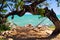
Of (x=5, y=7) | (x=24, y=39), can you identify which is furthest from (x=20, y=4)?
(x=24, y=39)

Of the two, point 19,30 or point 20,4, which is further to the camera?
point 19,30

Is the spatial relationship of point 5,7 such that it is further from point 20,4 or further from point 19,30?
point 19,30

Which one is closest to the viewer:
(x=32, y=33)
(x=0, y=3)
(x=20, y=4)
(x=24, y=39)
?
(x=20, y=4)

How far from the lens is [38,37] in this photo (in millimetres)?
7113

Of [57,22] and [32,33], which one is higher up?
[57,22]

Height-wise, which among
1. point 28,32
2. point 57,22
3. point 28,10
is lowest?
point 28,32

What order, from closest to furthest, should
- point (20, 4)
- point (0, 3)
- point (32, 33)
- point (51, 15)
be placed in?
1. point (20, 4)
2. point (0, 3)
3. point (51, 15)
4. point (32, 33)

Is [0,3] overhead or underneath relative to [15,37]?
overhead

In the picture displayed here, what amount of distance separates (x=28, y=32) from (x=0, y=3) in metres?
4.77

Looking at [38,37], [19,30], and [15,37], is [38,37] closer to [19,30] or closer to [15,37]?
[15,37]

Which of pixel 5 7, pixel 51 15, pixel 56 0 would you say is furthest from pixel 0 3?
pixel 51 15

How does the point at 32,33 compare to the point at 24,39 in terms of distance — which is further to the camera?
the point at 32,33

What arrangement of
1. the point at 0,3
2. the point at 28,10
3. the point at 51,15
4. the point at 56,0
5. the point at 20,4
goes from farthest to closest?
the point at 51,15
the point at 28,10
the point at 56,0
the point at 0,3
the point at 20,4

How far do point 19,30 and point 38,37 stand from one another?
1.47 m
